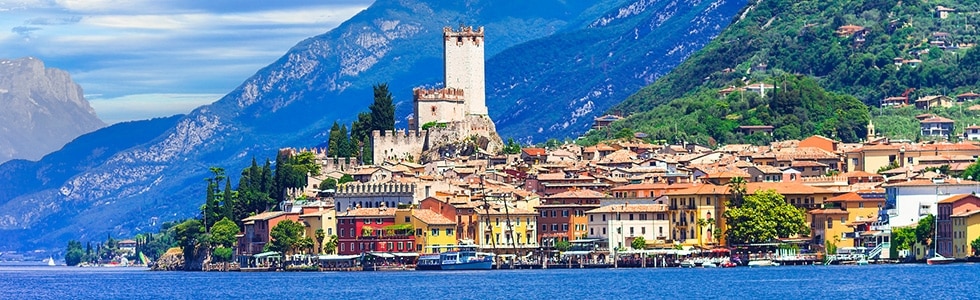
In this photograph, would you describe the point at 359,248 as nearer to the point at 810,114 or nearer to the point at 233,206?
the point at 233,206

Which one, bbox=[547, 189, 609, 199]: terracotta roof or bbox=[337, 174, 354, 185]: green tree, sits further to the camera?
bbox=[337, 174, 354, 185]: green tree

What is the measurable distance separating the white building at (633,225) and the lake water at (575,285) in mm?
4788

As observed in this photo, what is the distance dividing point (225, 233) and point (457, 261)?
2131 centimetres

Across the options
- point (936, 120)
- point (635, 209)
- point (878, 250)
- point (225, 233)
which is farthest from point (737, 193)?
point (936, 120)

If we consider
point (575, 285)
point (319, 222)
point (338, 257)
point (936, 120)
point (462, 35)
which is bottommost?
point (575, 285)

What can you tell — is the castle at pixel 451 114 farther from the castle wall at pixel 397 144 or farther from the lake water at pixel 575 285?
the lake water at pixel 575 285

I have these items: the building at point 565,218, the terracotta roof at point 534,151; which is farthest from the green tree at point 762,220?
the terracotta roof at point 534,151

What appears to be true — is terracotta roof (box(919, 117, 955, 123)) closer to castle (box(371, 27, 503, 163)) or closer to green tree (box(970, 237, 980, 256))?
castle (box(371, 27, 503, 163))

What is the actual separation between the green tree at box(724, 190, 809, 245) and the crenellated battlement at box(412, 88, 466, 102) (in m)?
35.8

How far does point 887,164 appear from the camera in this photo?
450 ft

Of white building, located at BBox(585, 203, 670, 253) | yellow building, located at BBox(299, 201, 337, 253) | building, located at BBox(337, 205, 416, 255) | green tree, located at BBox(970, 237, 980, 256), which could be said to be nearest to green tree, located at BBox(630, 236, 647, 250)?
white building, located at BBox(585, 203, 670, 253)

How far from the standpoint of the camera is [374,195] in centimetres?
12269

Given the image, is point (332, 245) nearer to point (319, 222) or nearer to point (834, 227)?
point (319, 222)

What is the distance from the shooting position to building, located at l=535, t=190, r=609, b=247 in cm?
11981
